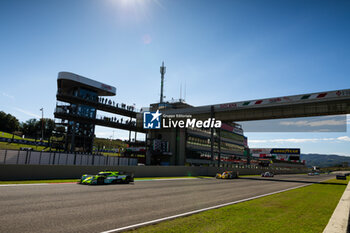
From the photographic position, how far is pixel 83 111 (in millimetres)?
Answer: 51375

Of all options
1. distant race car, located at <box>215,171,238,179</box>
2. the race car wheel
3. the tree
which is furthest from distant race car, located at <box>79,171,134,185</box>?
the tree

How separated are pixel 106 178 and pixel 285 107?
29228mm

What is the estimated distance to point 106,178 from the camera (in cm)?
1864

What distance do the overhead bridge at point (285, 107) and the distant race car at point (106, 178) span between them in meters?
25.2

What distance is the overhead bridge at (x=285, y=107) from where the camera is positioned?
3209 centimetres

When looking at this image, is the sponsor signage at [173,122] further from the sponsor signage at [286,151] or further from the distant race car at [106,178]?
the sponsor signage at [286,151]

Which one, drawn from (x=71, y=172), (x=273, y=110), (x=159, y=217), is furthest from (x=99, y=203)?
(x=273, y=110)

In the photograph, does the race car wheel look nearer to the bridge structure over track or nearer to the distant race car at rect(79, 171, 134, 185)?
the distant race car at rect(79, 171, 134, 185)

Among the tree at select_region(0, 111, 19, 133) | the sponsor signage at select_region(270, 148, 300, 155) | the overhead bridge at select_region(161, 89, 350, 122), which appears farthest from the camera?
the sponsor signage at select_region(270, 148, 300, 155)

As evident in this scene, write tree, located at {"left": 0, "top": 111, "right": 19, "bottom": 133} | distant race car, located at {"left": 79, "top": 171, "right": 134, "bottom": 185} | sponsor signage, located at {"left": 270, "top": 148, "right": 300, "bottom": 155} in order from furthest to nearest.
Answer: sponsor signage, located at {"left": 270, "top": 148, "right": 300, "bottom": 155}
tree, located at {"left": 0, "top": 111, "right": 19, "bottom": 133}
distant race car, located at {"left": 79, "top": 171, "right": 134, "bottom": 185}

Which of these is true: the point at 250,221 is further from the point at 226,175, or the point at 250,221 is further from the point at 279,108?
the point at 279,108

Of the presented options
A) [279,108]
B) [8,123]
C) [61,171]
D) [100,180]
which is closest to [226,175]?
[279,108]

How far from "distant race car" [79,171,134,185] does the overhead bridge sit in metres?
25.2

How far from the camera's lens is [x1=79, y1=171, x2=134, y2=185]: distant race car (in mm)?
17875
